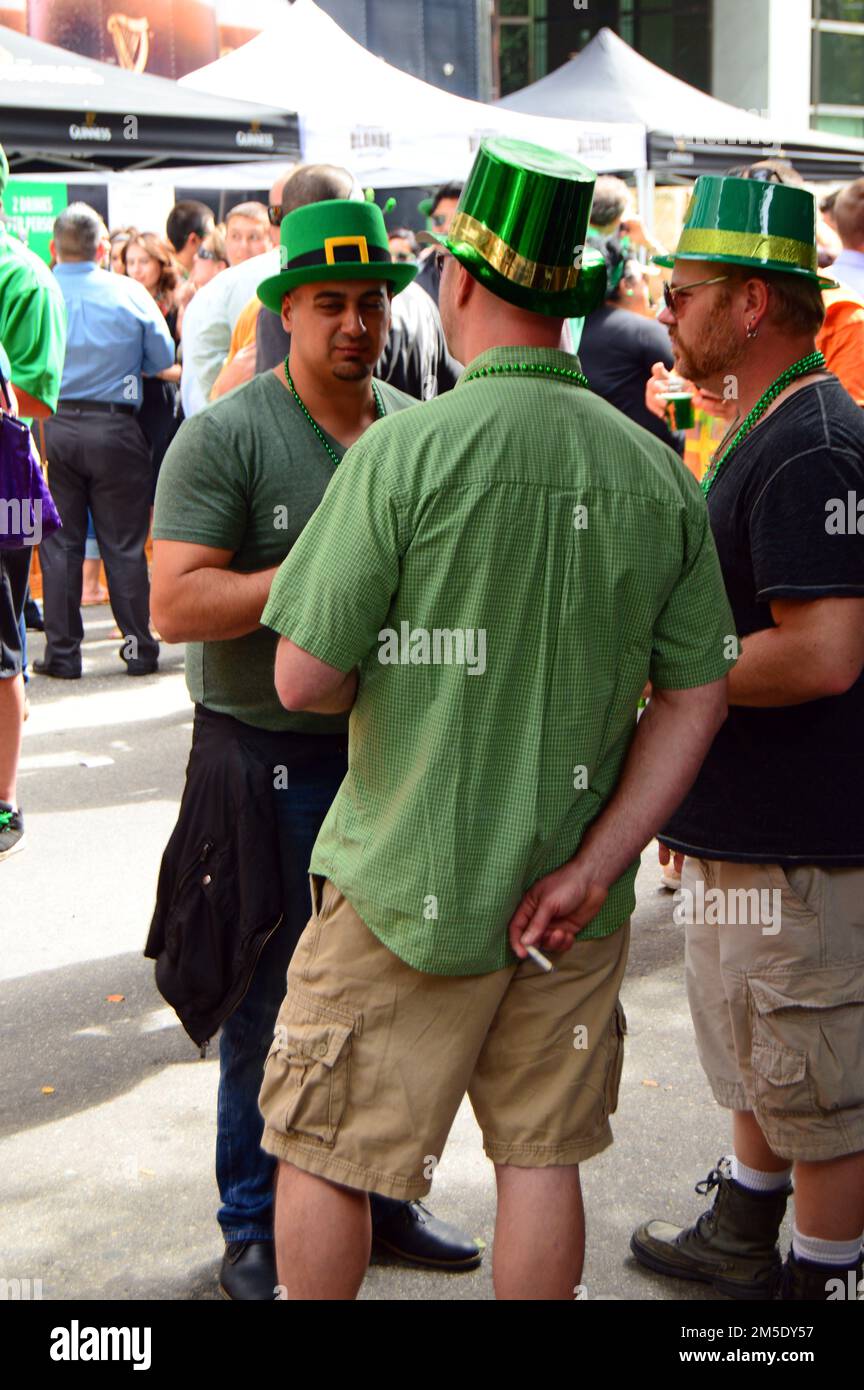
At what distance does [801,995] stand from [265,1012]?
37.8 inches

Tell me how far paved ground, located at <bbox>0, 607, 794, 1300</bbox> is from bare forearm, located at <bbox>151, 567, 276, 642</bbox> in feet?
4.14

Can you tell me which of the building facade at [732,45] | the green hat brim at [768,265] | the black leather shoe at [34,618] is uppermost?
the building facade at [732,45]

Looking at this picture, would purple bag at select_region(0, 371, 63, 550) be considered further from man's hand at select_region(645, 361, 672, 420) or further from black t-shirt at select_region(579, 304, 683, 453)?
black t-shirt at select_region(579, 304, 683, 453)

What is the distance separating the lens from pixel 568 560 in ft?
7.06

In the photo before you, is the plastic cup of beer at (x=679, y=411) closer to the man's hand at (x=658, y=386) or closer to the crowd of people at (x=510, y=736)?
the man's hand at (x=658, y=386)

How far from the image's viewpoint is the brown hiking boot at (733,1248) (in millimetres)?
3094

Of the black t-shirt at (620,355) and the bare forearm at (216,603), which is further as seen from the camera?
the black t-shirt at (620,355)

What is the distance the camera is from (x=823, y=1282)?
280 cm

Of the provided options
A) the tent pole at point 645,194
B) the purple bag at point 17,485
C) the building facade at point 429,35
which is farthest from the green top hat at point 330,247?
the building facade at point 429,35

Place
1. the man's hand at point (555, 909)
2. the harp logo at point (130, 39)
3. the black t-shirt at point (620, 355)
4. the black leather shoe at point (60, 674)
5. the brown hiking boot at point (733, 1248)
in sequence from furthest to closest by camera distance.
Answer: the harp logo at point (130, 39) → the black leather shoe at point (60, 674) → the black t-shirt at point (620, 355) → the brown hiking boot at point (733, 1248) → the man's hand at point (555, 909)

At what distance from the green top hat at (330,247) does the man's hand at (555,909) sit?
44.0 inches

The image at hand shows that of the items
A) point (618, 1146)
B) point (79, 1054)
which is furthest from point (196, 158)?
point (618, 1146)
